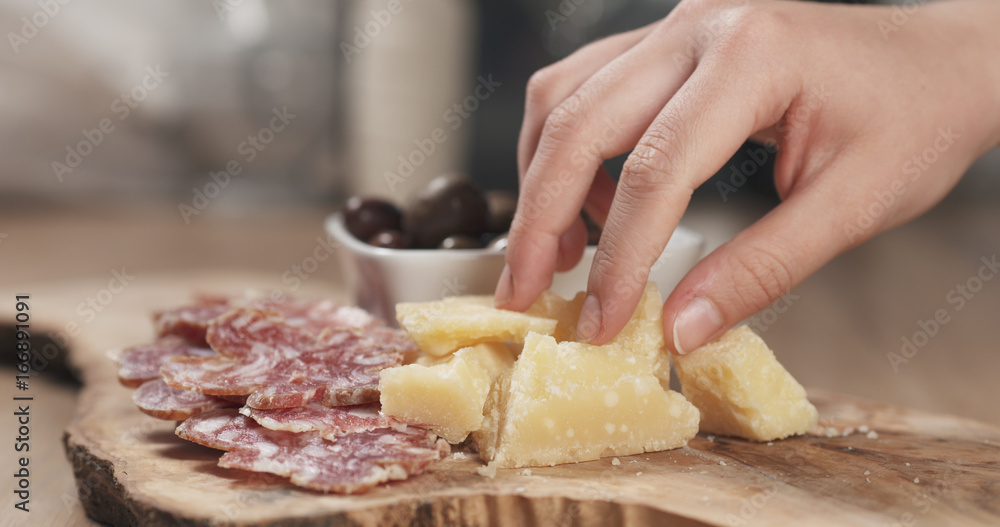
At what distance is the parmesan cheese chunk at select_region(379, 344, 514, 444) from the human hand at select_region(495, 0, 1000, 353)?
0.55 feet

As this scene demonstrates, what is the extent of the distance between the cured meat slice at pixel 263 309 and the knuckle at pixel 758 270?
1.99 feet

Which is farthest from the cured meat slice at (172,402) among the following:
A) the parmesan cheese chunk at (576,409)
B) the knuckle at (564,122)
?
the knuckle at (564,122)

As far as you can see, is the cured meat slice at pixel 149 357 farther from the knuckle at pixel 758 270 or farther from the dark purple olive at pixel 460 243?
the knuckle at pixel 758 270

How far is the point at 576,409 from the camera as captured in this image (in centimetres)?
93

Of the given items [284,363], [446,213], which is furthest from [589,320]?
[446,213]

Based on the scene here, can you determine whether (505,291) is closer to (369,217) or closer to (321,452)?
(321,452)

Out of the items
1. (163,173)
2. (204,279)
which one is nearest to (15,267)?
(204,279)

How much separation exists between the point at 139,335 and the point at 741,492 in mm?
1413

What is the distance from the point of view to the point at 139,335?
1.72 meters

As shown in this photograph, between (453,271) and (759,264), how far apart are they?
1.84 ft

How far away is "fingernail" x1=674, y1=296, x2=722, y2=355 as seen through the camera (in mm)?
1017

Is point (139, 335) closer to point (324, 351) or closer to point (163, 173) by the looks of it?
point (324, 351)

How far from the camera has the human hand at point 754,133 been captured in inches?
38.3

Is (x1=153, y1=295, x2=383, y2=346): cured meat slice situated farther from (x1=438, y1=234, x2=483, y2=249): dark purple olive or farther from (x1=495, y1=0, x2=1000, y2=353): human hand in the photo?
(x1=495, y1=0, x2=1000, y2=353): human hand
